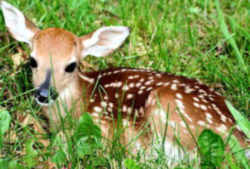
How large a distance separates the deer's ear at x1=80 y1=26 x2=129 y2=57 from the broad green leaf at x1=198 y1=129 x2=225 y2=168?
154 cm

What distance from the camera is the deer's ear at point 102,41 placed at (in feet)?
14.8

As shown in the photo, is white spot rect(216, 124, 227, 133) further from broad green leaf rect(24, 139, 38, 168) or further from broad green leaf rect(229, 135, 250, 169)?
broad green leaf rect(24, 139, 38, 168)

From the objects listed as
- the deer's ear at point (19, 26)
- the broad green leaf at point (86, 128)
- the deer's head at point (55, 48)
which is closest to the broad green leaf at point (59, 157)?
the broad green leaf at point (86, 128)

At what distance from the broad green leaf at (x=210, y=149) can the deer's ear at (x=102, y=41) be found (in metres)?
1.54

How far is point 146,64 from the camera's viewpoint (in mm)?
5066

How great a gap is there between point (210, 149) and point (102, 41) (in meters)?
1.73

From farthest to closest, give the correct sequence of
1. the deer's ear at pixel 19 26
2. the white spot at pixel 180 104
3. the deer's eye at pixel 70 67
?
the deer's ear at pixel 19 26 → the deer's eye at pixel 70 67 → the white spot at pixel 180 104

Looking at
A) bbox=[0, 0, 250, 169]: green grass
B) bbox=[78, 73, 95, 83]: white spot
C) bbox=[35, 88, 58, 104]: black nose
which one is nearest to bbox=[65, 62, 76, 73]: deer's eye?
bbox=[78, 73, 95, 83]: white spot

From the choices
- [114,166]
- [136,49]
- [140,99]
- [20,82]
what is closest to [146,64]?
[136,49]

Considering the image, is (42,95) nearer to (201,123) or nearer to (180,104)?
(180,104)

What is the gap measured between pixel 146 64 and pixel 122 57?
25 centimetres

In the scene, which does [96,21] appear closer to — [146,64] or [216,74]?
[146,64]

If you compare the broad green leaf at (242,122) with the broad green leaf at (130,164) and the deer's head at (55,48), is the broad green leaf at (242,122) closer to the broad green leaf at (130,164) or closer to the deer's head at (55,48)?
the broad green leaf at (130,164)

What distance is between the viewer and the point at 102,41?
459 centimetres
